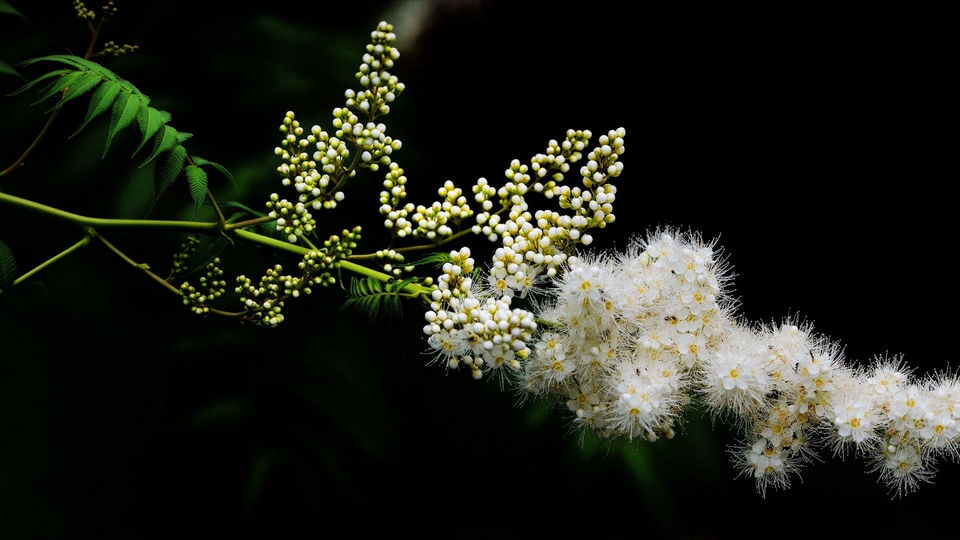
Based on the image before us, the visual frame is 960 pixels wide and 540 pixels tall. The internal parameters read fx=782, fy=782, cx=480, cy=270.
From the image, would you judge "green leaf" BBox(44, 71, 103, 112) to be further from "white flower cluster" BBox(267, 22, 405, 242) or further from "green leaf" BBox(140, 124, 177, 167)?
"white flower cluster" BBox(267, 22, 405, 242)

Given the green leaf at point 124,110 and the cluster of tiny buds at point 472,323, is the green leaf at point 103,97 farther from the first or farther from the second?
the cluster of tiny buds at point 472,323

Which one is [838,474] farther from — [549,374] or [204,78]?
[204,78]

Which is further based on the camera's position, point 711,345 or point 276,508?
point 276,508

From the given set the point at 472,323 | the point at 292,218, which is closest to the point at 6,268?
the point at 292,218

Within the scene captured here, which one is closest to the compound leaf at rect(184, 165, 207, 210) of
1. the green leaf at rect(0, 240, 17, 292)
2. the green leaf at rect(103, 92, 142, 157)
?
the green leaf at rect(103, 92, 142, 157)

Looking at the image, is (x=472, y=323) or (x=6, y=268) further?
(x=6, y=268)

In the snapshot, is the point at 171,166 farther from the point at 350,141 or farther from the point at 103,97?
the point at 350,141

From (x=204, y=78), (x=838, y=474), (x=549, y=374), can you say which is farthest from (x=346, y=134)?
(x=838, y=474)
